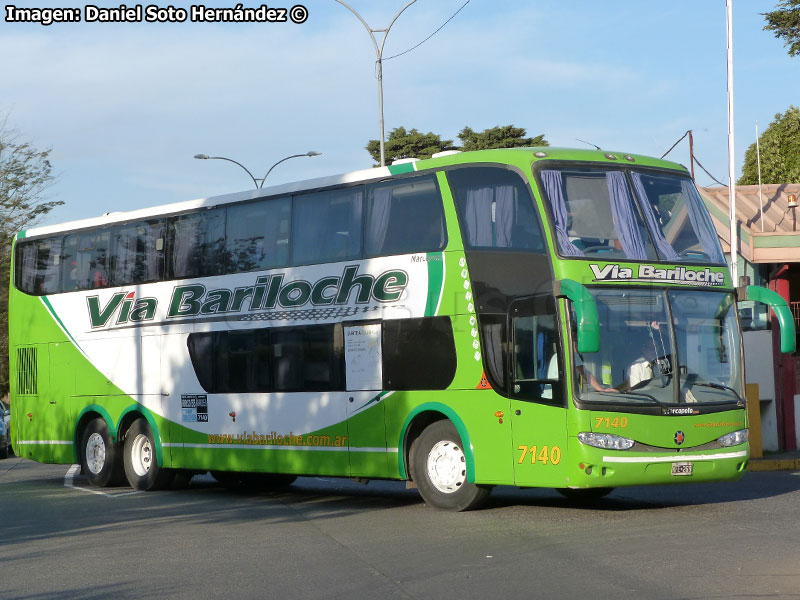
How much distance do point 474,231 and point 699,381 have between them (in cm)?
300

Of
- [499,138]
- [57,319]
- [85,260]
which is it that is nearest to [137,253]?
[85,260]

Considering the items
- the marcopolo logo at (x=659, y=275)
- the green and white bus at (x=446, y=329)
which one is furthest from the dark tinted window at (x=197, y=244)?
the marcopolo logo at (x=659, y=275)

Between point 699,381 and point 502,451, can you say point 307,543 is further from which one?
point 699,381

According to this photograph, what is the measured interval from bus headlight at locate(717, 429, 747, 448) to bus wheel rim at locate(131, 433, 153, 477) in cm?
942

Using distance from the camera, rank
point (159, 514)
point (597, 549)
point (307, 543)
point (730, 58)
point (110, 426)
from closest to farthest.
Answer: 1. point (597, 549)
2. point (307, 543)
3. point (159, 514)
4. point (110, 426)
5. point (730, 58)

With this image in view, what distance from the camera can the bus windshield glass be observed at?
→ 13.4 meters

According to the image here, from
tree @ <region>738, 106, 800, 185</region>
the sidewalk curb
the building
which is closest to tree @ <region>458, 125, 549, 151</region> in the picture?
tree @ <region>738, 106, 800, 185</region>

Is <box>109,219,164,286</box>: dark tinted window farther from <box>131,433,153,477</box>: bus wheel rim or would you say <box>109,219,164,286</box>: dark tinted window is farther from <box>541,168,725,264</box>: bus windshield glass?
<box>541,168,725,264</box>: bus windshield glass

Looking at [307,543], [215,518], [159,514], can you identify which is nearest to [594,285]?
[307,543]

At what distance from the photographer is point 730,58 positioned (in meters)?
25.8

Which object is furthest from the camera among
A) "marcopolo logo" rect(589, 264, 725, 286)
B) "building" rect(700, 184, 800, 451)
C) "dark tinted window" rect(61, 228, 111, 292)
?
"building" rect(700, 184, 800, 451)

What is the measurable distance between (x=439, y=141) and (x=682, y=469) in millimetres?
56581

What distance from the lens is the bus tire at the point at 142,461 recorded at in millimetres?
19078

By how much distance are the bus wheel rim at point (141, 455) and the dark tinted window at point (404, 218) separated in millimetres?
6044
